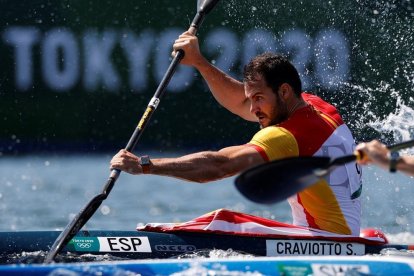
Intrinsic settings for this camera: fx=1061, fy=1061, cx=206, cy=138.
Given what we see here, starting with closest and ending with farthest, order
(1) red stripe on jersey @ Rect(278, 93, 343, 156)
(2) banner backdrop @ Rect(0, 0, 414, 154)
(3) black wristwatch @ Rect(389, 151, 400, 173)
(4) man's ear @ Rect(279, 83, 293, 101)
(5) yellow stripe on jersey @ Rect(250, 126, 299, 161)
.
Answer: (3) black wristwatch @ Rect(389, 151, 400, 173), (5) yellow stripe on jersey @ Rect(250, 126, 299, 161), (1) red stripe on jersey @ Rect(278, 93, 343, 156), (4) man's ear @ Rect(279, 83, 293, 101), (2) banner backdrop @ Rect(0, 0, 414, 154)

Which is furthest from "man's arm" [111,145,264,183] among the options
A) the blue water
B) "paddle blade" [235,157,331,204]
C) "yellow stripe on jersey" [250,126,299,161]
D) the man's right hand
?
the blue water

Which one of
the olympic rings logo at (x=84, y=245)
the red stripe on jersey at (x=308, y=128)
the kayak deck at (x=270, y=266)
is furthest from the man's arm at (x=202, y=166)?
the kayak deck at (x=270, y=266)

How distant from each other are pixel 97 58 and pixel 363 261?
842 centimetres

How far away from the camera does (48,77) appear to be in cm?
1303

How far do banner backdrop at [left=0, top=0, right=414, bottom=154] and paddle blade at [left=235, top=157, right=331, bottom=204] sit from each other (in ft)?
24.3

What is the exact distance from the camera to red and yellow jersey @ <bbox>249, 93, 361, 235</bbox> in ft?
19.5

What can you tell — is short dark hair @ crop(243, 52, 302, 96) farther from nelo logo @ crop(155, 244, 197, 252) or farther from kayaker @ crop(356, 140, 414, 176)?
kayaker @ crop(356, 140, 414, 176)

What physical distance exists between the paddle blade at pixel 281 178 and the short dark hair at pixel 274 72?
1085 millimetres

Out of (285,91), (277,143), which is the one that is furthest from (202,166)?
(285,91)

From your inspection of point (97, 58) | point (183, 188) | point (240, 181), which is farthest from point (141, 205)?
point (240, 181)

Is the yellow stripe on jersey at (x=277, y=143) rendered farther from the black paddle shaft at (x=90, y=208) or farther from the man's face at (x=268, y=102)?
the black paddle shaft at (x=90, y=208)

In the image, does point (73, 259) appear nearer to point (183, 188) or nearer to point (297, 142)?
point (297, 142)

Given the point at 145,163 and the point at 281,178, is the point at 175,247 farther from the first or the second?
the point at 281,178

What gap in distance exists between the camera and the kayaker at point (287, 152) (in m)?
5.94
